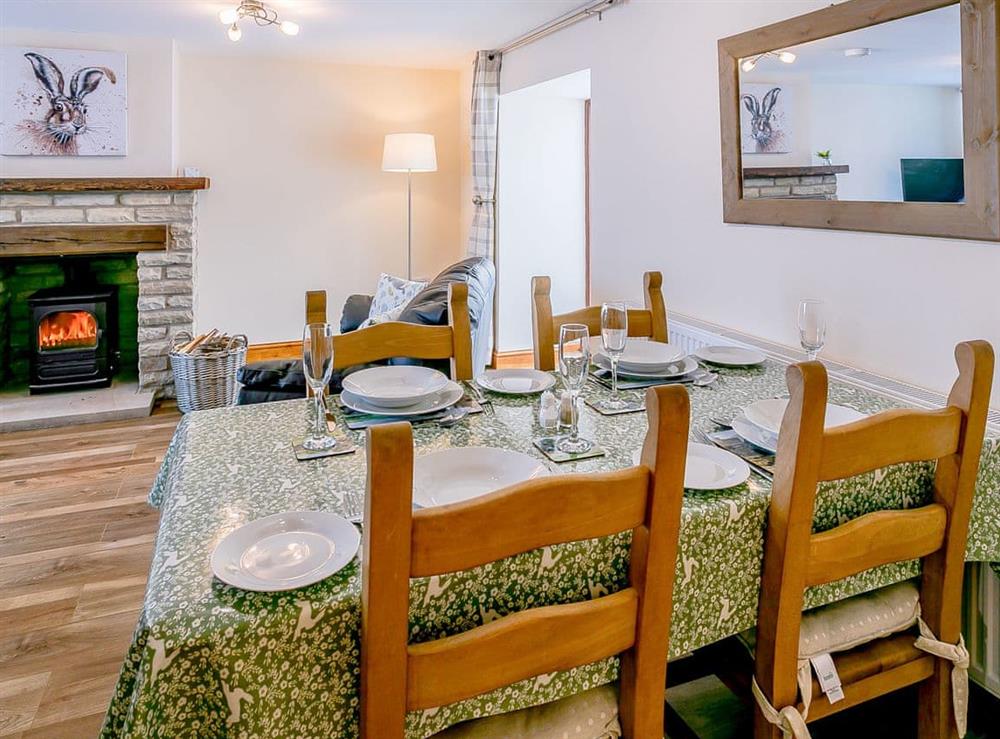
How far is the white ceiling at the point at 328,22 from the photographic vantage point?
3645 mm

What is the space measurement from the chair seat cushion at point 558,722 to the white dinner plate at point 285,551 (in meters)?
0.31

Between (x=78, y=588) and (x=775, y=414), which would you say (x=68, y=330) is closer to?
(x=78, y=588)

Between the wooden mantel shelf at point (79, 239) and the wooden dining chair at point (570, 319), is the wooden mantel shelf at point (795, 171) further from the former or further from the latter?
the wooden mantel shelf at point (79, 239)

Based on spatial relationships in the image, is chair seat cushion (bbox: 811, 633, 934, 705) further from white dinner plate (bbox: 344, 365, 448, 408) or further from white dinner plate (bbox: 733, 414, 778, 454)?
white dinner plate (bbox: 344, 365, 448, 408)

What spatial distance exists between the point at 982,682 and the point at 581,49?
326 centimetres

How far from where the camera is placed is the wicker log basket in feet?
13.3

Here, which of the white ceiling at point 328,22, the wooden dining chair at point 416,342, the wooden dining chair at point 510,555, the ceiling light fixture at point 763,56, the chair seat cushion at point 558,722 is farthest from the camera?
the white ceiling at point 328,22

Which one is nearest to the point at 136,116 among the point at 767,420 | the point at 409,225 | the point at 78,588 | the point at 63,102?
the point at 63,102

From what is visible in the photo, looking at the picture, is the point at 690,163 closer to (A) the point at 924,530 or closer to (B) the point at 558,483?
(A) the point at 924,530

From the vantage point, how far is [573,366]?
54.7 inches

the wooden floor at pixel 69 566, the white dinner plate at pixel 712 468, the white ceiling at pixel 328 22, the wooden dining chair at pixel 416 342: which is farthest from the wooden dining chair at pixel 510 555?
the white ceiling at pixel 328 22

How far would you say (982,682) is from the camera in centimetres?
162

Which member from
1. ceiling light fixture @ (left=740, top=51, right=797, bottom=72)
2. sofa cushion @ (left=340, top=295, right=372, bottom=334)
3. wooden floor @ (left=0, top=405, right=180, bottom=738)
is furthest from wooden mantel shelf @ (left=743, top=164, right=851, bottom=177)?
wooden floor @ (left=0, top=405, right=180, bottom=738)

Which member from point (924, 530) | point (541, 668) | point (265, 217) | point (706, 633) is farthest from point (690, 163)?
point (265, 217)
